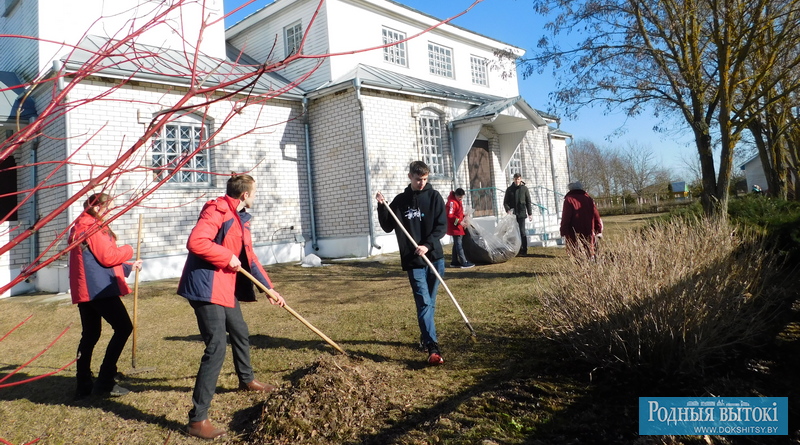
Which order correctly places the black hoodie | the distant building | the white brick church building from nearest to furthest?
the black hoodie < the white brick church building < the distant building

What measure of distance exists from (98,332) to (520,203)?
28.5 feet

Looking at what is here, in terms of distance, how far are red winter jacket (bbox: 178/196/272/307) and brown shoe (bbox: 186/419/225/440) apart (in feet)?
2.69

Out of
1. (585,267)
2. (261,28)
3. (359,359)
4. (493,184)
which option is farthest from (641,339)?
(261,28)

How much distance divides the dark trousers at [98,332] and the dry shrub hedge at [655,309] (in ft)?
12.4

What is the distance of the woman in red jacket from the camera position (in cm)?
411

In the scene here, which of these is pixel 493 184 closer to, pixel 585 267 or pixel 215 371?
pixel 585 267

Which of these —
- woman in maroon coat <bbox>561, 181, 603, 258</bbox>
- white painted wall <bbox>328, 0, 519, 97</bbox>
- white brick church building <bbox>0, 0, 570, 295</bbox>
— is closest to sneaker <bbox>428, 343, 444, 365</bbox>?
woman in maroon coat <bbox>561, 181, 603, 258</bbox>

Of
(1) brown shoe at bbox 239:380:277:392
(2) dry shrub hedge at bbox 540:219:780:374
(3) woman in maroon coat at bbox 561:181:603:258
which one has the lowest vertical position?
(1) brown shoe at bbox 239:380:277:392

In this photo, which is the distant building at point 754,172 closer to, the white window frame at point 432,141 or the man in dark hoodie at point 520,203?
the white window frame at point 432,141

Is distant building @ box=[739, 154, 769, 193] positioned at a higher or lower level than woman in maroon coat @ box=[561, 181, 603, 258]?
higher

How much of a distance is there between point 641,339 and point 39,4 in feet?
43.7

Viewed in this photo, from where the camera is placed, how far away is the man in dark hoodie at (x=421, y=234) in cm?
466

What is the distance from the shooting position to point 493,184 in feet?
52.6

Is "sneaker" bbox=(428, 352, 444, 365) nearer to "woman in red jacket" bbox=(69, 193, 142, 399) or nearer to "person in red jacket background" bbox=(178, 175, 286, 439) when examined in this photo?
"person in red jacket background" bbox=(178, 175, 286, 439)
